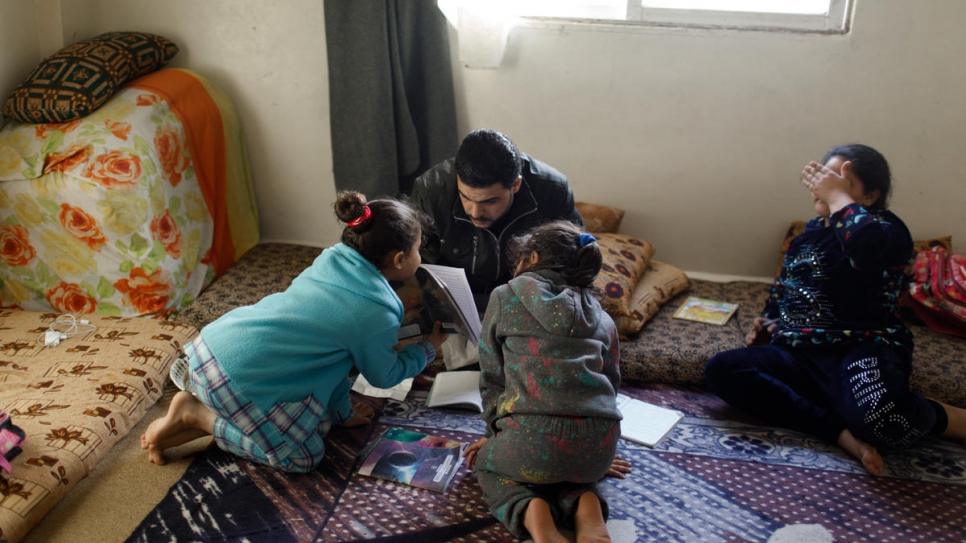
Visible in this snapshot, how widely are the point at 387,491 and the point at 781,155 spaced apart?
1.94 meters

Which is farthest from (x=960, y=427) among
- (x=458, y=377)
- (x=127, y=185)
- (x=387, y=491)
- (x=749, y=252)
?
(x=127, y=185)

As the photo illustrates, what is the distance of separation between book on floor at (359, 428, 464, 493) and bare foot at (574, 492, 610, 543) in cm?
35

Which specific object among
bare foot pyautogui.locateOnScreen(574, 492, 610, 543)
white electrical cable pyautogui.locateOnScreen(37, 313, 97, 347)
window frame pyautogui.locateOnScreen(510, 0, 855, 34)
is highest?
window frame pyautogui.locateOnScreen(510, 0, 855, 34)

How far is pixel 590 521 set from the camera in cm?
158

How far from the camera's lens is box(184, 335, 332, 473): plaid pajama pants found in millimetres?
1694

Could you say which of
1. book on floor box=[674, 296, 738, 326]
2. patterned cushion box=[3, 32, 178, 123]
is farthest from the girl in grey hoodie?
patterned cushion box=[3, 32, 178, 123]

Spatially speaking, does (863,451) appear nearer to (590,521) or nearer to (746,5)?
(590,521)

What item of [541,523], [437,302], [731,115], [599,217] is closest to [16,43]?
[437,302]

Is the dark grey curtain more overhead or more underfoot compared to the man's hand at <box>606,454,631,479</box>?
more overhead

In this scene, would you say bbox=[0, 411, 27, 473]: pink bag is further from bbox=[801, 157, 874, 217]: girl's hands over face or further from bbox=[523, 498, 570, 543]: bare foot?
bbox=[801, 157, 874, 217]: girl's hands over face

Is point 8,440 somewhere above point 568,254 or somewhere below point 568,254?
below

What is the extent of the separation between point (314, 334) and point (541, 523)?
67cm

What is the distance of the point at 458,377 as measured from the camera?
2.21 metres

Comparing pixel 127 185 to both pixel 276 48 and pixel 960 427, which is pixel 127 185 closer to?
pixel 276 48
